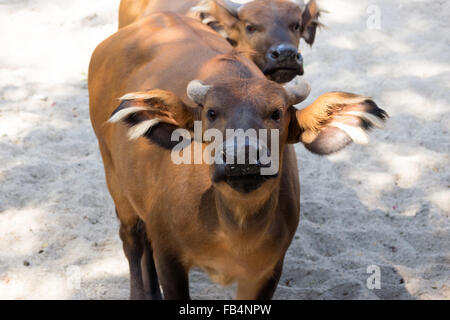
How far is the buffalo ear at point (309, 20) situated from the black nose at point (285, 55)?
2.50 ft

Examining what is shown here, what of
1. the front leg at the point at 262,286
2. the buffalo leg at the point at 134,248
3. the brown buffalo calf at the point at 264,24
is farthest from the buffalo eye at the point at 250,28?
the front leg at the point at 262,286

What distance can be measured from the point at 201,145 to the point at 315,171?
2.38 m

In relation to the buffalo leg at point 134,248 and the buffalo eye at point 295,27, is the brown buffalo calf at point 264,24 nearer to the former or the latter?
the buffalo eye at point 295,27

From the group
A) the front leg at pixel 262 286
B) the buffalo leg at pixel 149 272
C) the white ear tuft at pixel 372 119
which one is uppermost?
the white ear tuft at pixel 372 119

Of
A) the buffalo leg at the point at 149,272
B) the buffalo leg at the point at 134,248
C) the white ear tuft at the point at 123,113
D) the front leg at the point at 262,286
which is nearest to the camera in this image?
the white ear tuft at the point at 123,113

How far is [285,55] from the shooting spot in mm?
4449

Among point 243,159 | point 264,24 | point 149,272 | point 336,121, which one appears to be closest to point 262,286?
point 149,272

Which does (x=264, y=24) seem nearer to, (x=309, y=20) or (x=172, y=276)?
(x=309, y=20)

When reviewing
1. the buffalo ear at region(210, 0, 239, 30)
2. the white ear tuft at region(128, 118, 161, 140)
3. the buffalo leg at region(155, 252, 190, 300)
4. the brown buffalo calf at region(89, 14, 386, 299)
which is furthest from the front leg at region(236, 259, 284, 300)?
the buffalo ear at region(210, 0, 239, 30)

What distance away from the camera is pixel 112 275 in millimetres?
4379

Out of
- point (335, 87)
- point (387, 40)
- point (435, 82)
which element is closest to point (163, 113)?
point (335, 87)

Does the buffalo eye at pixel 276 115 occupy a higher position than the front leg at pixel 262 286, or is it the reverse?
the buffalo eye at pixel 276 115

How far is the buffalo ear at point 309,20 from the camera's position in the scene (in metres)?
5.18

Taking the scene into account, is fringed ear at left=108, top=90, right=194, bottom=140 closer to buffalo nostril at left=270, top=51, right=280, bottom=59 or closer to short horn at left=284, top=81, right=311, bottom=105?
short horn at left=284, top=81, right=311, bottom=105
